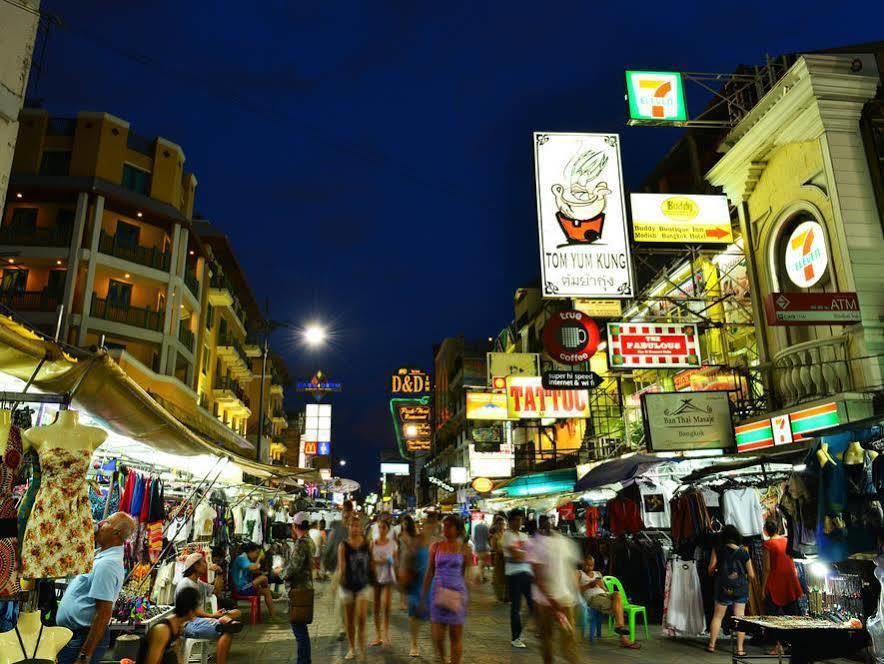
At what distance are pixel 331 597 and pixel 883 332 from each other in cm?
1452

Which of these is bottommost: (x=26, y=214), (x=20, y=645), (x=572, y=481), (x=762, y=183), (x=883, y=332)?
(x=20, y=645)

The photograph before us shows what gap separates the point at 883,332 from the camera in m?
12.7

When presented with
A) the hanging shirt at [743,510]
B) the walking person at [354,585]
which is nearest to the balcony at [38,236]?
the walking person at [354,585]

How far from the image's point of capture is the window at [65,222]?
30281 millimetres

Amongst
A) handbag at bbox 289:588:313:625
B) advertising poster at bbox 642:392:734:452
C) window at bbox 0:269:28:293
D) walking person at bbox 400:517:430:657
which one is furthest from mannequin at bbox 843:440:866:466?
window at bbox 0:269:28:293

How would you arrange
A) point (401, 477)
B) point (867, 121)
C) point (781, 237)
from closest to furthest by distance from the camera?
point (867, 121), point (781, 237), point (401, 477)

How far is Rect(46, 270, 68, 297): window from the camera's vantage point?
2980 centimetres

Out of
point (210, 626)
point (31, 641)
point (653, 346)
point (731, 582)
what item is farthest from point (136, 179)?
point (731, 582)

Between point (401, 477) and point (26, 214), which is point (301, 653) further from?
point (401, 477)

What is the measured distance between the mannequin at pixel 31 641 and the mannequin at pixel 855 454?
26.6 ft

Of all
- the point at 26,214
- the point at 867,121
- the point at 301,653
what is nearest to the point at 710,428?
the point at 867,121

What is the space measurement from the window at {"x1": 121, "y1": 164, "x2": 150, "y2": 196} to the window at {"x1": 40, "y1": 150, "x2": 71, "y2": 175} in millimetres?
2531

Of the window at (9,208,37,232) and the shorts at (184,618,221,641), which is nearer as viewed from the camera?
the shorts at (184,618,221,641)

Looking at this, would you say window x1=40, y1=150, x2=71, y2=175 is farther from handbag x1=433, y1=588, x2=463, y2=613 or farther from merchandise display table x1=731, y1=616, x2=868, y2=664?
merchandise display table x1=731, y1=616, x2=868, y2=664
